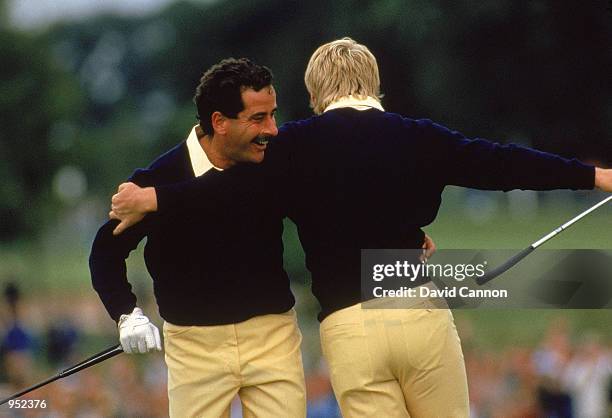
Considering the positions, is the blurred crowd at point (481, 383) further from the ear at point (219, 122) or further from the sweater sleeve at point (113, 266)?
the ear at point (219, 122)

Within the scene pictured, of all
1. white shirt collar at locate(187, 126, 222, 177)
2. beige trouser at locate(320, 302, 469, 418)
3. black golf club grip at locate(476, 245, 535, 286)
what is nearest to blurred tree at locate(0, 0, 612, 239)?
black golf club grip at locate(476, 245, 535, 286)

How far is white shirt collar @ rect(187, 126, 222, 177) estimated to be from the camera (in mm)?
2623

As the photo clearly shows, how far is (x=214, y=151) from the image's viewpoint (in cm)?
262

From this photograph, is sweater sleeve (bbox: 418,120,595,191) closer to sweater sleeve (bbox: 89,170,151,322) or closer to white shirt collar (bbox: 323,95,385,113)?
white shirt collar (bbox: 323,95,385,113)

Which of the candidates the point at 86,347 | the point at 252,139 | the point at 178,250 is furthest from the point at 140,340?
the point at 86,347

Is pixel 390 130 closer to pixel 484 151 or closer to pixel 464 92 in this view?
pixel 484 151

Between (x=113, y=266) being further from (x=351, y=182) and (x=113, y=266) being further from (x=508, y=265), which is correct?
(x=508, y=265)

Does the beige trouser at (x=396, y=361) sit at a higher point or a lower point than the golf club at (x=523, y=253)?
Result: lower

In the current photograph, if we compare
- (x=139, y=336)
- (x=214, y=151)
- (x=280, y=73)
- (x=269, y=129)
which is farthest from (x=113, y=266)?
(x=280, y=73)

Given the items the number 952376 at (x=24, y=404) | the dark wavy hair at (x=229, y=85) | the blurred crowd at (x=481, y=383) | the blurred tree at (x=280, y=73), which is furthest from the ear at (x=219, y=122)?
the blurred tree at (x=280, y=73)

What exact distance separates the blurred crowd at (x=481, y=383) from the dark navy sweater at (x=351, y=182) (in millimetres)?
2396

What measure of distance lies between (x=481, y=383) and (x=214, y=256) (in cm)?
341

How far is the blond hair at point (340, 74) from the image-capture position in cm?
263

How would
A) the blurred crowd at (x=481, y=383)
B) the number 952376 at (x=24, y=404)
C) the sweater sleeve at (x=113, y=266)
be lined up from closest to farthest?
1. the sweater sleeve at (x=113, y=266)
2. the number 952376 at (x=24, y=404)
3. the blurred crowd at (x=481, y=383)
